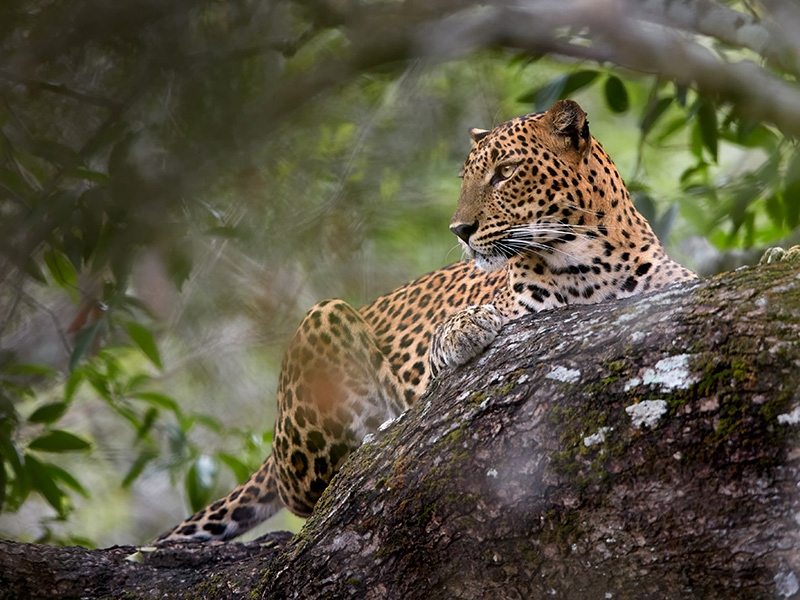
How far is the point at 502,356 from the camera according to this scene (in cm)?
383

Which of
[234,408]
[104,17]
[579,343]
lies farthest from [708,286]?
[234,408]

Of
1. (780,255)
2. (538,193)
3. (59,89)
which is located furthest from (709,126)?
(59,89)

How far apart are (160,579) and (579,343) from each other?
7.28 ft

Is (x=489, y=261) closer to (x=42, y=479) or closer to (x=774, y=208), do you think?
(x=774, y=208)

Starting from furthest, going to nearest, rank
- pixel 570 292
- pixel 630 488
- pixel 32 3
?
1. pixel 570 292
2. pixel 630 488
3. pixel 32 3

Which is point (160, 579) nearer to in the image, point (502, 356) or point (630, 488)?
point (502, 356)

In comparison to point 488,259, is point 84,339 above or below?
above

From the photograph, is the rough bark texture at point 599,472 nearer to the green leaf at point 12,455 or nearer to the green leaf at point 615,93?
the green leaf at point 12,455

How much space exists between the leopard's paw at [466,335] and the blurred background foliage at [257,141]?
16.9 inches

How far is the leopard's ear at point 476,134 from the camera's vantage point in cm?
581

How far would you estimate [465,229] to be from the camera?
5434 millimetres

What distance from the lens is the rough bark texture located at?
2885 millimetres

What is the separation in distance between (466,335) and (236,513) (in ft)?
8.00

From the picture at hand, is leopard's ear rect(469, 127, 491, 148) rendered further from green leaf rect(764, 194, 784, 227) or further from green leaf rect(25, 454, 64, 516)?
green leaf rect(25, 454, 64, 516)
